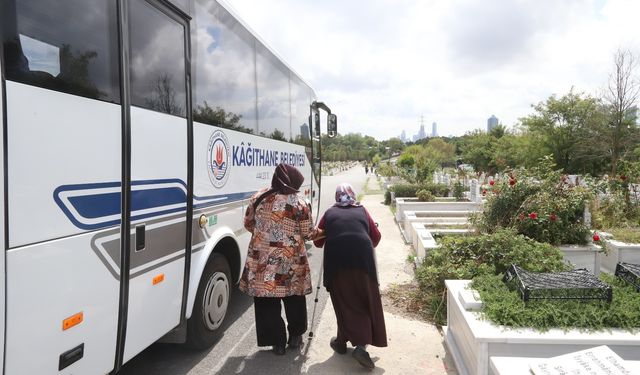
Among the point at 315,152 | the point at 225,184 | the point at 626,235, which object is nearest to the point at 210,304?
the point at 225,184

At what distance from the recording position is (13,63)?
2.19 m

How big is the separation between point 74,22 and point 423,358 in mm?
4006

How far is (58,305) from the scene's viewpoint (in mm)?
2439

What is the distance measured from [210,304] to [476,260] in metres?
3.28

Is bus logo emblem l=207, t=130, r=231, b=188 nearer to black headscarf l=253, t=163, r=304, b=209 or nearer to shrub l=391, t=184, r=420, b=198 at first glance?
black headscarf l=253, t=163, r=304, b=209

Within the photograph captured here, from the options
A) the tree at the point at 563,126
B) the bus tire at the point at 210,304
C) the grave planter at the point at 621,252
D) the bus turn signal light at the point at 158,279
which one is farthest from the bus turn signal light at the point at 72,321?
the tree at the point at 563,126

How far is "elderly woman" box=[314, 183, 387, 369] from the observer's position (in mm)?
3949

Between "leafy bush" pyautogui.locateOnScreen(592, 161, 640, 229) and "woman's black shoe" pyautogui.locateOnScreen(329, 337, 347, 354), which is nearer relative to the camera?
"woman's black shoe" pyautogui.locateOnScreen(329, 337, 347, 354)

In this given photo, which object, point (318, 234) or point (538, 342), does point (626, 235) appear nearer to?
point (538, 342)

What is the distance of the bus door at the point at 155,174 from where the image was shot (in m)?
3.11

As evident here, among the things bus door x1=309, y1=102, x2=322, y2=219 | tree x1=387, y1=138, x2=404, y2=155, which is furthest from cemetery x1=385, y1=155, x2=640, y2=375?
tree x1=387, y1=138, x2=404, y2=155

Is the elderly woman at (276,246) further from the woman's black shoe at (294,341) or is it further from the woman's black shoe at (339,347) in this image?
the woman's black shoe at (339,347)

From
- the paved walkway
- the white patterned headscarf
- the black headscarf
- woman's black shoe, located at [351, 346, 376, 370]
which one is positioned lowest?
the paved walkway

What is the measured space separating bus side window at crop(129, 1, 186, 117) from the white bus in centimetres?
1
